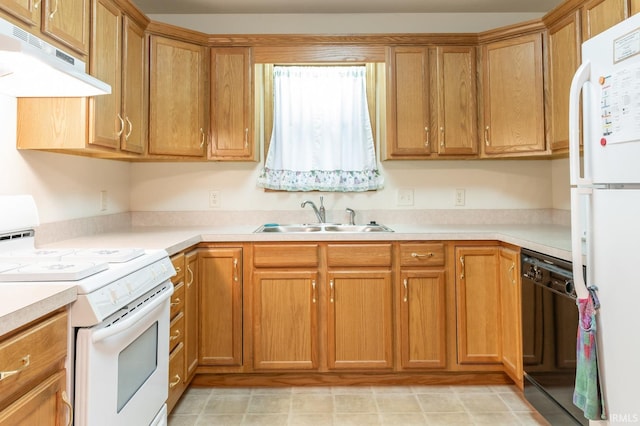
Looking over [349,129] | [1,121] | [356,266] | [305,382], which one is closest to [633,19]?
[356,266]

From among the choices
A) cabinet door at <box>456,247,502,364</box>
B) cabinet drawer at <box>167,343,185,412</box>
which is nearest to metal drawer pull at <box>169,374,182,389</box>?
cabinet drawer at <box>167,343,185,412</box>

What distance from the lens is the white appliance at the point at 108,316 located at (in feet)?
3.61

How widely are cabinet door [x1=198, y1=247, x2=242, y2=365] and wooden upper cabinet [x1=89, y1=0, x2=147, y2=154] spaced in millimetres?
792

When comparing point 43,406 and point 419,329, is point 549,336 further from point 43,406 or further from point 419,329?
point 43,406

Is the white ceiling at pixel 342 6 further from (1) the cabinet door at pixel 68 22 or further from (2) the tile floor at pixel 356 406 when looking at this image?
(2) the tile floor at pixel 356 406

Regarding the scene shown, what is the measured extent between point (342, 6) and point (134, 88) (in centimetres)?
154

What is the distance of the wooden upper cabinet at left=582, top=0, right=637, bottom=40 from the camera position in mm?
1830

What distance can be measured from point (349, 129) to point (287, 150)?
0.48 m

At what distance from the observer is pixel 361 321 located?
2289 mm

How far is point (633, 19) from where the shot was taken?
3.93ft

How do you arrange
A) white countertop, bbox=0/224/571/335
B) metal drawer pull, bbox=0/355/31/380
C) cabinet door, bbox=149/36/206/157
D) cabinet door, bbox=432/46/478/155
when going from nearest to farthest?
metal drawer pull, bbox=0/355/31/380
white countertop, bbox=0/224/571/335
cabinet door, bbox=149/36/206/157
cabinet door, bbox=432/46/478/155

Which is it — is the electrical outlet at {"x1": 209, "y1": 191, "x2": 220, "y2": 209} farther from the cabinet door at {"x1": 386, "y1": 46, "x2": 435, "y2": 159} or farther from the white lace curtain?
the cabinet door at {"x1": 386, "y1": 46, "x2": 435, "y2": 159}

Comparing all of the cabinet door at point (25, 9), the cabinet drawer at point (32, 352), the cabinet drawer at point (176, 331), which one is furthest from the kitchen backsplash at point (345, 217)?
the cabinet drawer at point (32, 352)

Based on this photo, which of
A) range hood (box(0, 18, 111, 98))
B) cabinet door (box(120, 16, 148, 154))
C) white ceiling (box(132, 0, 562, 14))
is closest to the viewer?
range hood (box(0, 18, 111, 98))
